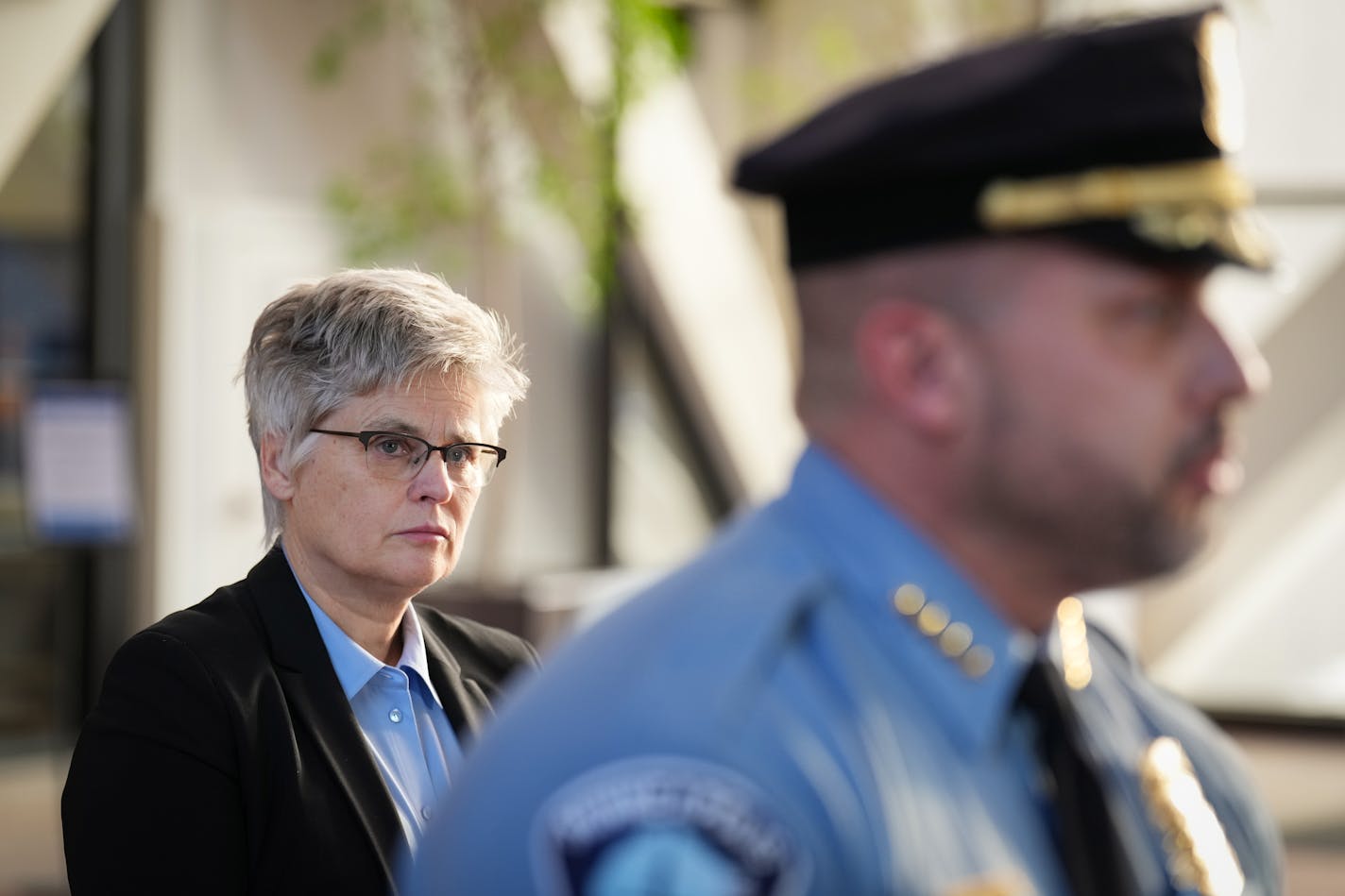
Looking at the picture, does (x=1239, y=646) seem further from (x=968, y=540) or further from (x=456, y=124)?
(x=968, y=540)

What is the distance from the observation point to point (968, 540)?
3.42 ft

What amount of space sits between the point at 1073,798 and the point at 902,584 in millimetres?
150

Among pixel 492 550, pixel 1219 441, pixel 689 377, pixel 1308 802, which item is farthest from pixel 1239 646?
pixel 1219 441

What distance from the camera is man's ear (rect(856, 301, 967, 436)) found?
1011mm

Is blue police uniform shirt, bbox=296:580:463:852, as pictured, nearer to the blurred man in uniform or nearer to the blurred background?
the blurred man in uniform

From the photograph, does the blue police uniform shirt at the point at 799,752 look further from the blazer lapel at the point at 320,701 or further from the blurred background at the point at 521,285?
the blurred background at the point at 521,285

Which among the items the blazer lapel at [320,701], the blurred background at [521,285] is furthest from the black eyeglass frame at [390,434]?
the blurred background at [521,285]

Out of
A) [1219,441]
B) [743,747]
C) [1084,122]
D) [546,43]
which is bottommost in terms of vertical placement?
[743,747]

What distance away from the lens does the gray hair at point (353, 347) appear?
1.87 m

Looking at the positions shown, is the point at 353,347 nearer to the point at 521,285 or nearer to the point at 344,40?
the point at 344,40

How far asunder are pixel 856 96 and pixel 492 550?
652 cm

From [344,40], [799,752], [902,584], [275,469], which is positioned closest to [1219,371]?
[902,584]

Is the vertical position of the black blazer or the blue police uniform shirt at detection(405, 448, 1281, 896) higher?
the blue police uniform shirt at detection(405, 448, 1281, 896)

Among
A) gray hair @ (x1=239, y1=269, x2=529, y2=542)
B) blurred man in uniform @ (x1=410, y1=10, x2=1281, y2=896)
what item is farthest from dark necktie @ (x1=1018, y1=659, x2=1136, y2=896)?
gray hair @ (x1=239, y1=269, x2=529, y2=542)
